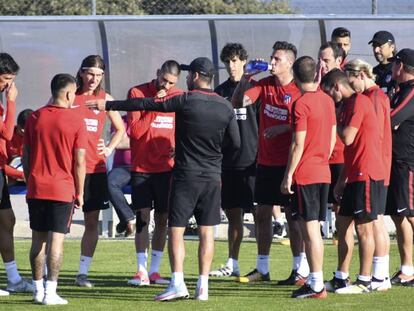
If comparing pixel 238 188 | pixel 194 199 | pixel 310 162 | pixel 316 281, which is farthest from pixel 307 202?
pixel 238 188

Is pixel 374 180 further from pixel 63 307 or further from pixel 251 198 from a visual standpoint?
pixel 63 307

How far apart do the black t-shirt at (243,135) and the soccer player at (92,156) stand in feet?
4.97

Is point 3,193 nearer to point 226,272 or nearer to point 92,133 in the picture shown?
point 92,133

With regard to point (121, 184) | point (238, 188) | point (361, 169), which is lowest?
A: point (121, 184)

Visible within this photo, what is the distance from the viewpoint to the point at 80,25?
20.4m

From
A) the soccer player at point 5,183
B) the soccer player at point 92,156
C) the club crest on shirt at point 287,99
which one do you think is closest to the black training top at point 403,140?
the club crest on shirt at point 287,99

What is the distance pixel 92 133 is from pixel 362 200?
2.90 meters

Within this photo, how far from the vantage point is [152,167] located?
1289 centimetres

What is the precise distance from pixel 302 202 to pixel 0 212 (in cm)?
296

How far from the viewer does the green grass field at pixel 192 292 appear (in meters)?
11.0

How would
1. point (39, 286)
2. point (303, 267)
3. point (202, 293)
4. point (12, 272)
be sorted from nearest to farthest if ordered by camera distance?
point (39, 286)
point (202, 293)
point (12, 272)
point (303, 267)

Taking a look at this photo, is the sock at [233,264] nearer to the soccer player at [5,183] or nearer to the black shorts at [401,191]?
the black shorts at [401,191]

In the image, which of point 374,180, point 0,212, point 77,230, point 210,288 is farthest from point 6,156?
point 77,230

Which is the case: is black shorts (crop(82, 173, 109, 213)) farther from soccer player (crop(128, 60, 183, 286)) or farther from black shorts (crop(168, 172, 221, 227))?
black shorts (crop(168, 172, 221, 227))
